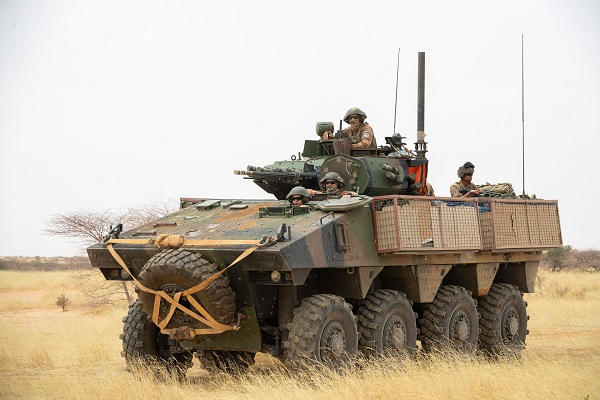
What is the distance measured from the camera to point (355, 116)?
1447cm

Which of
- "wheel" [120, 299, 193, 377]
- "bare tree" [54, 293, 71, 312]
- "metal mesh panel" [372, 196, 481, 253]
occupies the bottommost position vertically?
"bare tree" [54, 293, 71, 312]

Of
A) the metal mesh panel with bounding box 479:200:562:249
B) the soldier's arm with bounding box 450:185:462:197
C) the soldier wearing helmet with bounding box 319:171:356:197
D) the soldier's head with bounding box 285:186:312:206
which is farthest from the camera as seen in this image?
the soldier's arm with bounding box 450:185:462:197

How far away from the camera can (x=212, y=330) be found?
10.7m

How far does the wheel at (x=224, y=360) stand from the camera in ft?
41.4

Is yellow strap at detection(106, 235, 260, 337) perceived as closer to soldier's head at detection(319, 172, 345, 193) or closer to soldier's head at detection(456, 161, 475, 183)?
soldier's head at detection(319, 172, 345, 193)

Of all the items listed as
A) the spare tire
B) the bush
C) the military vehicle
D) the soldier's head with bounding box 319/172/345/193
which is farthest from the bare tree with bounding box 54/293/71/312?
the bush

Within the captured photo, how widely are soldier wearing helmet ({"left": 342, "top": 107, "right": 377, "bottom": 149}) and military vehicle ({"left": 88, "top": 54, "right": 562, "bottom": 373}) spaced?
0.17 m

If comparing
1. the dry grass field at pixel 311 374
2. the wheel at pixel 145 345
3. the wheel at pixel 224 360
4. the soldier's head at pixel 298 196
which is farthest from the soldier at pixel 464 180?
the wheel at pixel 145 345

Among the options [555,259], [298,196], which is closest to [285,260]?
[298,196]

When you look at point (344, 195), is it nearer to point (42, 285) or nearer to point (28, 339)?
point (28, 339)

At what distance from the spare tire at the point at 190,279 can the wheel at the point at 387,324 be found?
194 centimetres

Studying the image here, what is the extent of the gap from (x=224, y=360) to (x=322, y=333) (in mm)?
2614

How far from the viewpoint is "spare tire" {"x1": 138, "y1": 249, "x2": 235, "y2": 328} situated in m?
10.3

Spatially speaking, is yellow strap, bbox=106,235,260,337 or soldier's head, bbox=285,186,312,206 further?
soldier's head, bbox=285,186,312,206
